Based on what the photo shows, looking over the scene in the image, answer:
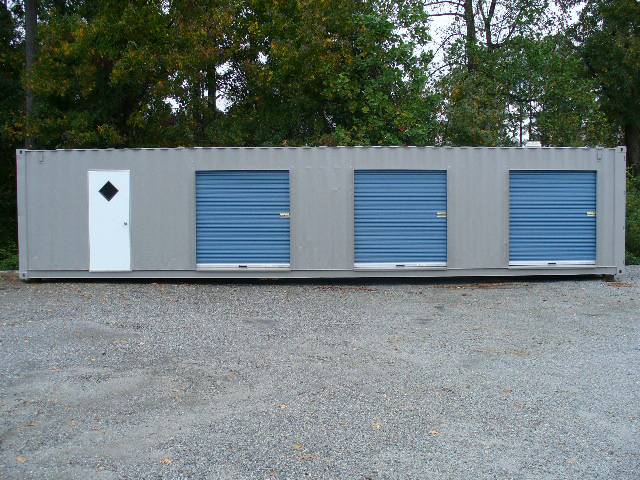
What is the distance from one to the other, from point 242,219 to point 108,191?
2.47 meters

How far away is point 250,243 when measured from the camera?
12.7 meters

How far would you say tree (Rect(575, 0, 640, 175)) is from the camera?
24.2 metres

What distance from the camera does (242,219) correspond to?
41.7ft

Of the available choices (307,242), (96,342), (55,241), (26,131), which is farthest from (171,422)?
(26,131)

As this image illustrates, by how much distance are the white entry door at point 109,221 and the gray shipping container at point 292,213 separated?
0.02 meters

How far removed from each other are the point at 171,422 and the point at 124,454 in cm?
64

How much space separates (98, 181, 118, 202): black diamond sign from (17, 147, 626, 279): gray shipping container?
0.06ft

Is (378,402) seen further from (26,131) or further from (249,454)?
(26,131)

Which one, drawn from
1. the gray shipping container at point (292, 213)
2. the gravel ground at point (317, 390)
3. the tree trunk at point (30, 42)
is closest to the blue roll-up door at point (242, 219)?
the gray shipping container at point (292, 213)

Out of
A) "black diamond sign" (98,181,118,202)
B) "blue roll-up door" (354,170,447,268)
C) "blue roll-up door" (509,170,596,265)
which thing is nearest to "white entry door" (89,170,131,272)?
"black diamond sign" (98,181,118,202)

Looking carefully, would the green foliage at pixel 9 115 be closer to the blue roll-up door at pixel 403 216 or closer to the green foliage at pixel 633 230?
the blue roll-up door at pixel 403 216

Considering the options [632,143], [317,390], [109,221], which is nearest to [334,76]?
[109,221]

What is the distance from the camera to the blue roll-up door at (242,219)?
1266 cm

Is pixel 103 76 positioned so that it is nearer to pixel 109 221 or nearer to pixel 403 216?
pixel 109 221
